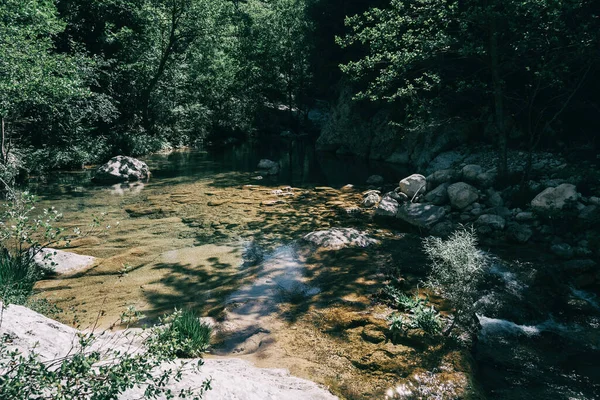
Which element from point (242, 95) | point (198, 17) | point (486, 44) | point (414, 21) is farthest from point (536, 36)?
point (242, 95)

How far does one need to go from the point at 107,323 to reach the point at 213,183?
1119 cm

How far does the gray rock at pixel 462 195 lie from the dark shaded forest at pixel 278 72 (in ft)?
5.05

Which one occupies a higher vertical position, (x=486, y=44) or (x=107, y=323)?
(x=486, y=44)

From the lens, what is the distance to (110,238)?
9.37 meters

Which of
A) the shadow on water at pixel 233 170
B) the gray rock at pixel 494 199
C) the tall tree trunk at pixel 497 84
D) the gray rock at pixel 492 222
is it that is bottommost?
the shadow on water at pixel 233 170

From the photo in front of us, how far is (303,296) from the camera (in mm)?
6520

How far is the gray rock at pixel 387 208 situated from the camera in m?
10.9

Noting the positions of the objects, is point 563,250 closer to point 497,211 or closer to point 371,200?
point 497,211

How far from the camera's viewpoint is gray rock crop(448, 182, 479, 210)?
1066cm

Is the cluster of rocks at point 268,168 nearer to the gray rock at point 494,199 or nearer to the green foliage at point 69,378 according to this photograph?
the gray rock at point 494,199

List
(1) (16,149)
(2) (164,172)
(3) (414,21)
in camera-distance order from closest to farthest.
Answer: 1. (3) (414,21)
2. (1) (16,149)
3. (2) (164,172)

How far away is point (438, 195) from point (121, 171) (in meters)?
13.1

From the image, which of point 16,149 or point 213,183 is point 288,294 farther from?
point 16,149

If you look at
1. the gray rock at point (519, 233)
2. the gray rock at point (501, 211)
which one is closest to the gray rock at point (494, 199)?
the gray rock at point (501, 211)
